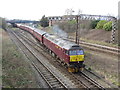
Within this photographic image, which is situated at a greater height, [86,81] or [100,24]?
[100,24]

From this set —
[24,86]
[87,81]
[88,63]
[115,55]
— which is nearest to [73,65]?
[87,81]

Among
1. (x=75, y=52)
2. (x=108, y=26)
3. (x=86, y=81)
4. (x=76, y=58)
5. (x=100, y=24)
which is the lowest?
(x=86, y=81)

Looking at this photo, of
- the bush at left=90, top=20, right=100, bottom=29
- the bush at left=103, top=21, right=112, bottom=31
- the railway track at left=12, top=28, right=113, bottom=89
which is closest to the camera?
the railway track at left=12, top=28, right=113, bottom=89

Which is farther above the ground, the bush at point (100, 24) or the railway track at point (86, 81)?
the bush at point (100, 24)

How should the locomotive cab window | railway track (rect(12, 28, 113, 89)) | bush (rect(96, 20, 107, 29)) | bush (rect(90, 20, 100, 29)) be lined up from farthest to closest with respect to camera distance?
bush (rect(90, 20, 100, 29)) → bush (rect(96, 20, 107, 29)) → the locomotive cab window → railway track (rect(12, 28, 113, 89))

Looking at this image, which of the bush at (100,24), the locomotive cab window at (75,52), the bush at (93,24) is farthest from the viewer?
the bush at (93,24)

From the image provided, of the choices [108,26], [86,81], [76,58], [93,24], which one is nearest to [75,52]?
[76,58]

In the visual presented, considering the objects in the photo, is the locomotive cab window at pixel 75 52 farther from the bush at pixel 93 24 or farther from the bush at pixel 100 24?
the bush at pixel 93 24

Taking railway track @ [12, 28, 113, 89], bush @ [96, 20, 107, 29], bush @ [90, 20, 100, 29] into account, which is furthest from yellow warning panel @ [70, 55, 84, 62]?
bush @ [90, 20, 100, 29]

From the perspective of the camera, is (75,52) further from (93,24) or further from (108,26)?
(93,24)

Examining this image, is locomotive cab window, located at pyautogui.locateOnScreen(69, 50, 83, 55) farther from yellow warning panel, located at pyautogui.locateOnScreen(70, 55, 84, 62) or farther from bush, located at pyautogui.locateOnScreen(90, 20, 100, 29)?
bush, located at pyautogui.locateOnScreen(90, 20, 100, 29)

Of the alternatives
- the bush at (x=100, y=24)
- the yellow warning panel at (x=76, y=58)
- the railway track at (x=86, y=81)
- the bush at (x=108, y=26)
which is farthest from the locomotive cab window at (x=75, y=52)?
the bush at (x=100, y=24)

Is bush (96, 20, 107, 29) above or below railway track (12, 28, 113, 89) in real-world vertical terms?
above

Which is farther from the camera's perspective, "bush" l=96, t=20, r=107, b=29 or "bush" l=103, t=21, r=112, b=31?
"bush" l=96, t=20, r=107, b=29
